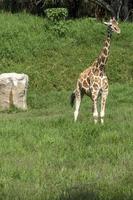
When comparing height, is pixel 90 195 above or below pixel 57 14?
above

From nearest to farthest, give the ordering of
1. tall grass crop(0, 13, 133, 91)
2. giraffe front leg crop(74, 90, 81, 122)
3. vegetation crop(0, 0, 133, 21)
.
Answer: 1. giraffe front leg crop(74, 90, 81, 122)
2. tall grass crop(0, 13, 133, 91)
3. vegetation crop(0, 0, 133, 21)

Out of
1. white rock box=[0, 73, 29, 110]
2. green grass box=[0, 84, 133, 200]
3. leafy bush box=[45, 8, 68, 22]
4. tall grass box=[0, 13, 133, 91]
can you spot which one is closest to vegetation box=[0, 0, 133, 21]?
tall grass box=[0, 13, 133, 91]

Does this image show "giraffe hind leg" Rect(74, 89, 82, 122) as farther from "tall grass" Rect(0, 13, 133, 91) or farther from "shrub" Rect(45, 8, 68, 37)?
"shrub" Rect(45, 8, 68, 37)

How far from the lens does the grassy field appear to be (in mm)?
7309

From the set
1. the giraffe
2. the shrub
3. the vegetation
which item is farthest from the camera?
the vegetation

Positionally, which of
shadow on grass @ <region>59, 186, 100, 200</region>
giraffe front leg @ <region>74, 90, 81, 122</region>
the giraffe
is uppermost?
shadow on grass @ <region>59, 186, 100, 200</region>

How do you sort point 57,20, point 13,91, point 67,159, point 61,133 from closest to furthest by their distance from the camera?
point 67,159
point 61,133
point 13,91
point 57,20

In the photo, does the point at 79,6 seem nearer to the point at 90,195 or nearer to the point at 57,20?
the point at 57,20

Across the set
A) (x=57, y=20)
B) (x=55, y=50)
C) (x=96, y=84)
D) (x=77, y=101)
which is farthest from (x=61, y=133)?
(x=57, y=20)

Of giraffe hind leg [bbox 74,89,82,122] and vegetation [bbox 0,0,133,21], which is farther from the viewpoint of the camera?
vegetation [bbox 0,0,133,21]

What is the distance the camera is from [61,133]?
36.9ft

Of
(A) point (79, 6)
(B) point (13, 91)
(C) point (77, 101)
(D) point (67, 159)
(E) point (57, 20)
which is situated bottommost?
(A) point (79, 6)

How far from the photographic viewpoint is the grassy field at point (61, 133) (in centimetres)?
731

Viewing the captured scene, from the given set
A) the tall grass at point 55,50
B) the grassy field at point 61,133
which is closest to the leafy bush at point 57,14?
the tall grass at point 55,50
